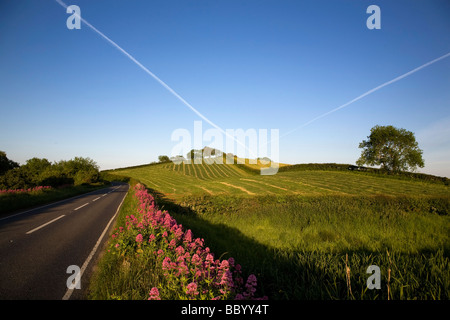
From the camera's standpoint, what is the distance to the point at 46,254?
5.12m

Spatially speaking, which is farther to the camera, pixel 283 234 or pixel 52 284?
pixel 283 234

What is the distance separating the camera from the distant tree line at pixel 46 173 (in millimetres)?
19406

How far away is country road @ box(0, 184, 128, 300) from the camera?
3.54 metres

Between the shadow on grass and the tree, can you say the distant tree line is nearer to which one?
the shadow on grass

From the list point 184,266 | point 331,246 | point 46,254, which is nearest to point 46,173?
point 46,254

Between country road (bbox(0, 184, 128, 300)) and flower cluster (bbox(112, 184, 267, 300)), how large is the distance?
112 centimetres

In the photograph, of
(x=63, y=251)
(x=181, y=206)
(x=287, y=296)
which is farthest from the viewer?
(x=181, y=206)

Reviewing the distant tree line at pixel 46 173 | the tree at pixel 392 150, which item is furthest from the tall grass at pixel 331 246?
the tree at pixel 392 150

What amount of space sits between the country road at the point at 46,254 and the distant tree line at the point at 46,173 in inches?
635

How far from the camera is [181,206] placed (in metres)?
12.0

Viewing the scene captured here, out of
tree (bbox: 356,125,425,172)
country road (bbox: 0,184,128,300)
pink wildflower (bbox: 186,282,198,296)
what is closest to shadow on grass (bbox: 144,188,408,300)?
pink wildflower (bbox: 186,282,198,296)
